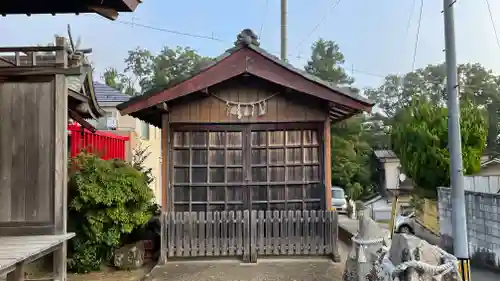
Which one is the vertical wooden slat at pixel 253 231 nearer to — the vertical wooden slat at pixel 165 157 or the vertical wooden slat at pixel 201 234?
the vertical wooden slat at pixel 201 234

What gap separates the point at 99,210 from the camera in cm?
856

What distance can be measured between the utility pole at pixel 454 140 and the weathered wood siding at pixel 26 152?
216 inches

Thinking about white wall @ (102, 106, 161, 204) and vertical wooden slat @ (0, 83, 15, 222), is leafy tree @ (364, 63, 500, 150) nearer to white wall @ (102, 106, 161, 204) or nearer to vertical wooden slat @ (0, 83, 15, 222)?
white wall @ (102, 106, 161, 204)

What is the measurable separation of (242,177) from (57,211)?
12.6 ft

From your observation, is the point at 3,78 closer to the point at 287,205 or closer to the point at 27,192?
the point at 27,192

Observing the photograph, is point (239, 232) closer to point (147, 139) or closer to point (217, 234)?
point (217, 234)

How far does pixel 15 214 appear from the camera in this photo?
259 inches

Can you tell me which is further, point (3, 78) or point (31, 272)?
point (31, 272)

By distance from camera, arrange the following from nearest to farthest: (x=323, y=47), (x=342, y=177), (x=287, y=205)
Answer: (x=287, y=205)
(x=342, y=177)
(x=323, y=47)

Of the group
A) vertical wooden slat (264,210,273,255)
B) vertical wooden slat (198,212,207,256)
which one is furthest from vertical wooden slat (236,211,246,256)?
vertical wooden slat (198,212,207,256)

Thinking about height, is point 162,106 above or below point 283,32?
below

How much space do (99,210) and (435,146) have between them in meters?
16.0

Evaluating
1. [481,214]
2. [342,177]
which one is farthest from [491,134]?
[481,214]

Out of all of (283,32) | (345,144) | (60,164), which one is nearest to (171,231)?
→ (60,164)
